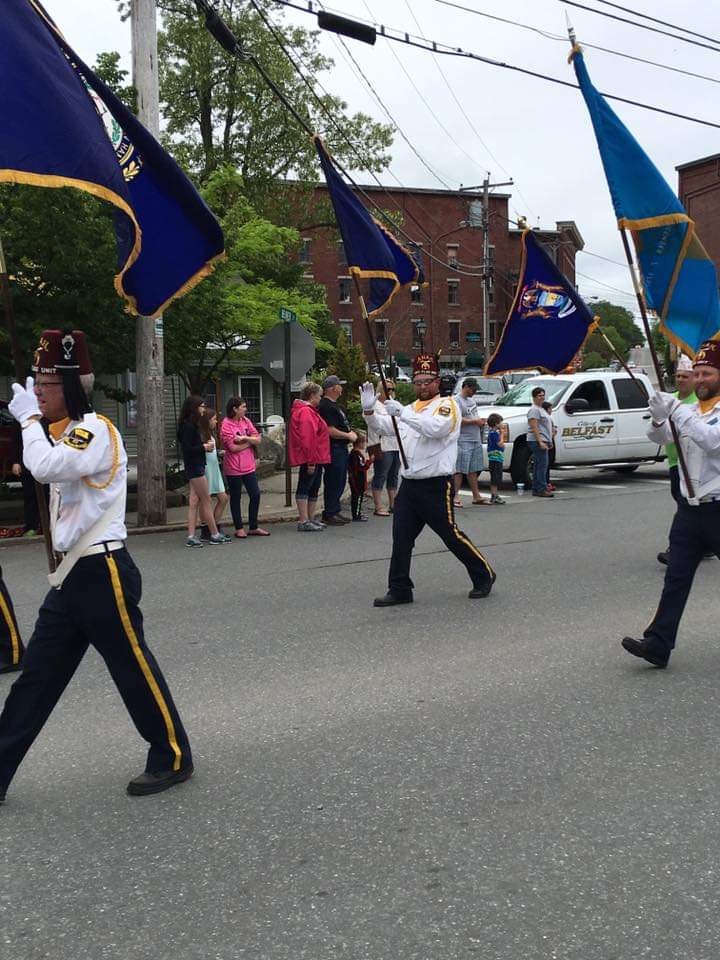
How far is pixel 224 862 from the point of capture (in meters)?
3.44

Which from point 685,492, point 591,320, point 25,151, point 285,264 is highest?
point 285,264

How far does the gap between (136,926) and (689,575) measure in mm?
3756

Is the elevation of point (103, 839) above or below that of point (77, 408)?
below

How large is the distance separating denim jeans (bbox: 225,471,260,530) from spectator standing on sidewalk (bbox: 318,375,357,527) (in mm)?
1095

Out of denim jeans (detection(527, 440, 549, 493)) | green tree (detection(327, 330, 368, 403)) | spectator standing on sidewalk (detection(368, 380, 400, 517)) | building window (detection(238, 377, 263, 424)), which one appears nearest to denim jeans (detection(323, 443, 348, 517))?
spectator standing on sidewalk (detection(368, 380, 400, 517))

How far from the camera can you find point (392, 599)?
7723 mm

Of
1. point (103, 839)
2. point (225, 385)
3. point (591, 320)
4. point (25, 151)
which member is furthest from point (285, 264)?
point (103, 839)

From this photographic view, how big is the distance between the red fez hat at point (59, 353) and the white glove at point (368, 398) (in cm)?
413

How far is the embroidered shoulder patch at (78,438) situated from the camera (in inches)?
150

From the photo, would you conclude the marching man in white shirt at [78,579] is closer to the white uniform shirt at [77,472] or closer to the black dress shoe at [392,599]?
the white uniform shirt at [77,472]

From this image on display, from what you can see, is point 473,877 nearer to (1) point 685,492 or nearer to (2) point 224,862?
(2) point 224,862

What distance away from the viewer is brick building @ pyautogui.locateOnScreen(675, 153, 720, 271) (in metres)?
55.3

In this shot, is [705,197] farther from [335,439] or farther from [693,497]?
[693,497]

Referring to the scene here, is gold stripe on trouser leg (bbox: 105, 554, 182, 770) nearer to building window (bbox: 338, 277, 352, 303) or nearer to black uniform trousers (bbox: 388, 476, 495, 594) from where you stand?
black uniform trousers (bbox: 388, 476, 495, 594)
